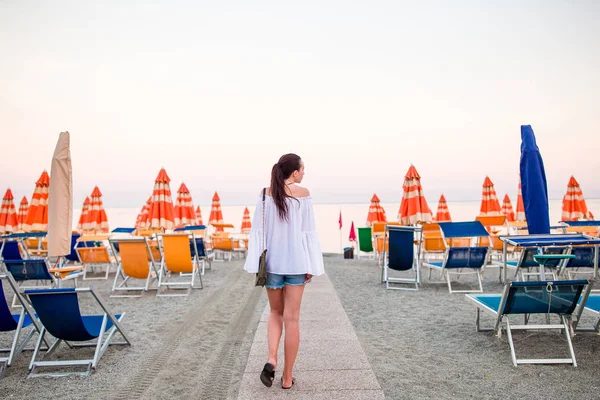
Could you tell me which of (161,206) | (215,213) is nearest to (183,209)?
(215,213)

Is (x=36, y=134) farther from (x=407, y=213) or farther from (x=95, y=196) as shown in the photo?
(x=407, y=213)

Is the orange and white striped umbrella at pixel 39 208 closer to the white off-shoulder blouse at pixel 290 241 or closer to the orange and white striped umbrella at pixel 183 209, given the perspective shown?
the orange and white striped umbrella at pixel 183 209

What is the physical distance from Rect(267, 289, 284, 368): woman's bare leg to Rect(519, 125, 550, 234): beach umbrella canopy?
319 centimetres

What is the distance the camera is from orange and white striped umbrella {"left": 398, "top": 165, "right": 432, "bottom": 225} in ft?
29.5

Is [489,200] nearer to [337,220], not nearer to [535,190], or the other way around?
[535,190]

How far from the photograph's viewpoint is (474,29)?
39.7 feet

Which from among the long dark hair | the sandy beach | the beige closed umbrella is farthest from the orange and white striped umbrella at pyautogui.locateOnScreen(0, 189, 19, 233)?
the long dark hair

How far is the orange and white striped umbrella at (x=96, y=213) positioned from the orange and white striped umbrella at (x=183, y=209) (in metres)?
2.11

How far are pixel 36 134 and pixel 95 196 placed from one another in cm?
470

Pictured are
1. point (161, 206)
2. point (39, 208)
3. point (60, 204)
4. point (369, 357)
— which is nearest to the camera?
point (369, 357)

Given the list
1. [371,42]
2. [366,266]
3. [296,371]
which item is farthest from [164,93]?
[296,371]

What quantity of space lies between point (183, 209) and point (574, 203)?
459 inches

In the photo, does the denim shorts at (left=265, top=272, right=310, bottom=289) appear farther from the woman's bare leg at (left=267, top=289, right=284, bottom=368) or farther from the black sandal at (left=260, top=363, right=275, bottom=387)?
the black sandal at (left=260, top=363, right=275, bottom=387)

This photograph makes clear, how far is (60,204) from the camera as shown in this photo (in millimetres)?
4980
